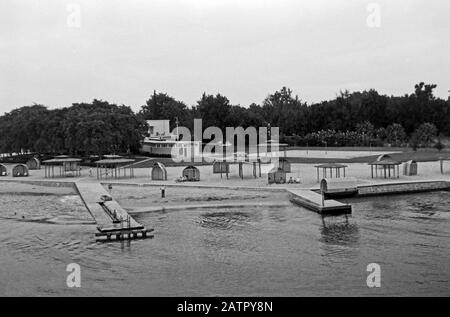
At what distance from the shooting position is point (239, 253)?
2003 centimetres

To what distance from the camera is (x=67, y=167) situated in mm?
50781

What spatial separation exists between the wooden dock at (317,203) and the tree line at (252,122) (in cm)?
2906

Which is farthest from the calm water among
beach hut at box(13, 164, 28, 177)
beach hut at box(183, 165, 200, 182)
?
beach hut at box(13, 164, 28, 177)

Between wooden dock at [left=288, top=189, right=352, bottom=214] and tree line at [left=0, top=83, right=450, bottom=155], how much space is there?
95.4 feet

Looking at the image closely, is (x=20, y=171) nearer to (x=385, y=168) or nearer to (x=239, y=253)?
(x=385, y=168)

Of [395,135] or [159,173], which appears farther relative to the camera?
[395,135]

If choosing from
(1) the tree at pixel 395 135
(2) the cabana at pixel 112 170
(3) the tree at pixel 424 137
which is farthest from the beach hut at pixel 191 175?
(1) the tree at pixel 395 135

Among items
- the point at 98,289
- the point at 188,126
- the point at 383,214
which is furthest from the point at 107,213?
the point at 188,126

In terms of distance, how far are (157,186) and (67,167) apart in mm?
15394

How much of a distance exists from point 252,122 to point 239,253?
7093cm

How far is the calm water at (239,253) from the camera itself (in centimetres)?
1641

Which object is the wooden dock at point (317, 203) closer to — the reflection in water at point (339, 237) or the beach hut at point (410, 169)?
the reflection in water at point (339, 237)

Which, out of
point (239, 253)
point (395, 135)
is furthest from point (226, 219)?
point (395, 135)
